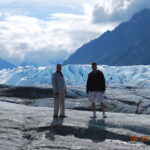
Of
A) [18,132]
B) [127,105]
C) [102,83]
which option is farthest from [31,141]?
[127,105]

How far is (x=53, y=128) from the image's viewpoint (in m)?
18.6

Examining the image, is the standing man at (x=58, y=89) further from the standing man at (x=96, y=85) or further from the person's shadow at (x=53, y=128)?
the standing man at (x=96, y=85)

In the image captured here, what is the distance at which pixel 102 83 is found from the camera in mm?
21375

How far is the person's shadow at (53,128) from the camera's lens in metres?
17.1

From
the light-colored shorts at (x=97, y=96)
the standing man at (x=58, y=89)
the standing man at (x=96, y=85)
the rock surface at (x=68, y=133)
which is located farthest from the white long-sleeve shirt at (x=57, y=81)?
the light-colored shorts at (x=97, y=96)

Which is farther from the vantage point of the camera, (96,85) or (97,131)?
(96,85)

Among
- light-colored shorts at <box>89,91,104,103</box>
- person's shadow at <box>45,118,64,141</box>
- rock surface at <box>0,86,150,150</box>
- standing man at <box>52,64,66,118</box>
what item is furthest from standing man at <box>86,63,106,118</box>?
person's shadow at <box>45,118,64,141</box>

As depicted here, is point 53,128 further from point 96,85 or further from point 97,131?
point 96,85

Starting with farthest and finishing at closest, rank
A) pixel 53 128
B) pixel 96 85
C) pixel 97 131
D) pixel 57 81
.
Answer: pixel 96 85 → pixel 57 81 → pixel 53 128 → pixel 97 131

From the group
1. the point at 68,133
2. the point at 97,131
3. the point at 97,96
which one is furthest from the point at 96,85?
the point at 68,133

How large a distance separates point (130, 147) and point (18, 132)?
498 centimetres

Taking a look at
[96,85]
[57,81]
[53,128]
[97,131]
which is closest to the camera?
[97,131]

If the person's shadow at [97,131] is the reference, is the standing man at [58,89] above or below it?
above

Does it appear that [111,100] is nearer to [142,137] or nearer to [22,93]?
[22,93]
